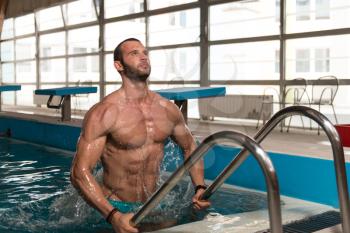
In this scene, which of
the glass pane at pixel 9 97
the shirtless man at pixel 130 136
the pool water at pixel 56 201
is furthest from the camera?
the glass pane at pixel 9 97

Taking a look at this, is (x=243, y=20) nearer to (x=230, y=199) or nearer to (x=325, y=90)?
(x=325, y=90)

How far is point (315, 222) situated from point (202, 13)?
6217 millimetres

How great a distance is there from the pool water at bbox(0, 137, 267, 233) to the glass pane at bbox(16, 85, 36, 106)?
8.21m

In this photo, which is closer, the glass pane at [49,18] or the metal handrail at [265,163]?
the metal handrail at [265,163]

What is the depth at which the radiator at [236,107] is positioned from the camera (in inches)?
275

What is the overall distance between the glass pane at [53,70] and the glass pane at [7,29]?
2390 mm

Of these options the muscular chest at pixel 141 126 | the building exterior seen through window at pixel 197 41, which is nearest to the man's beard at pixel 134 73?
the muscular chest at pixel 141 126

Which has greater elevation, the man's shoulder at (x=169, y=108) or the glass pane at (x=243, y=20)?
the glass pane at (x=243, y=20)

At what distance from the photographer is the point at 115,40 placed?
10375mm

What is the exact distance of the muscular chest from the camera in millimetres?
2367

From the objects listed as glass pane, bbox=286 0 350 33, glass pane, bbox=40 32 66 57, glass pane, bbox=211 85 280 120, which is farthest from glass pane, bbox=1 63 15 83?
glass pane, bbox=286 0 350 33

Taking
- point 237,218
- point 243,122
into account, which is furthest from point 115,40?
point 237,218

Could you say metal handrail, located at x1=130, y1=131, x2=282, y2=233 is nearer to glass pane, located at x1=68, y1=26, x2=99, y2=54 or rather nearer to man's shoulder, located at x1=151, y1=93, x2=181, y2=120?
man's shoulder, located at x1=151, y1=93, x2=181, y2=120

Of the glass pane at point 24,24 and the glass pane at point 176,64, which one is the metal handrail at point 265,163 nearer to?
the glass pane at point 176,64
